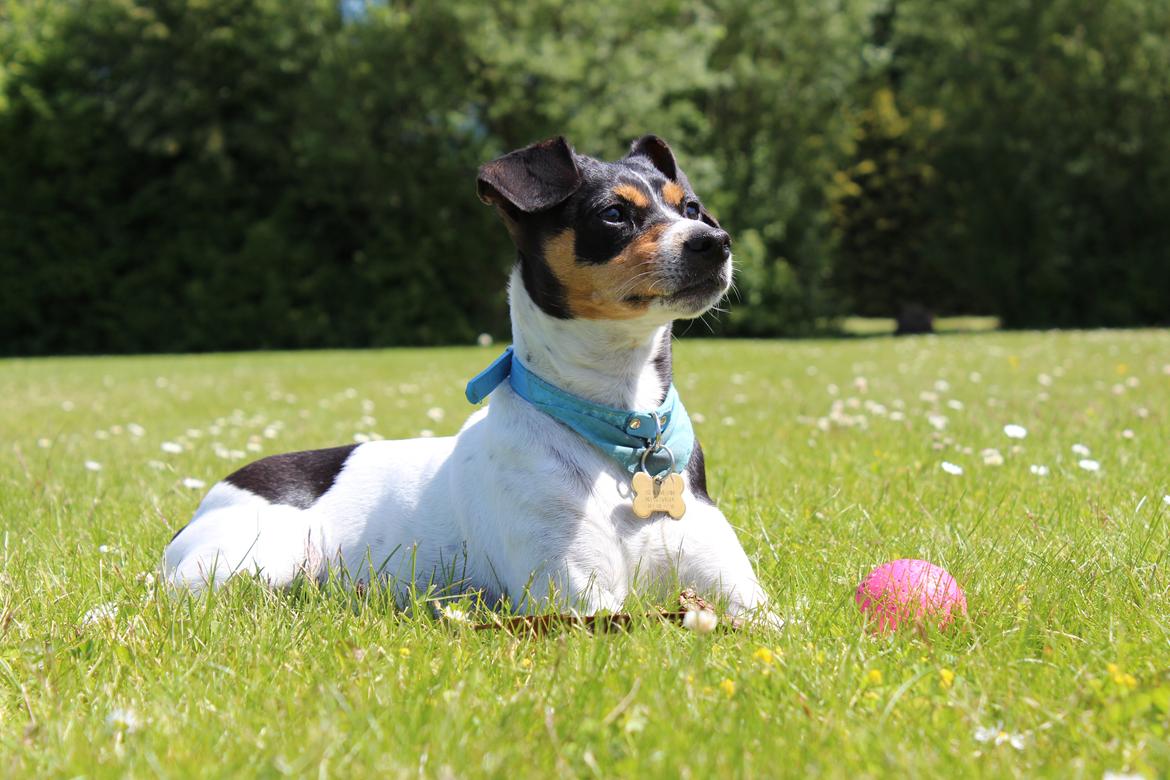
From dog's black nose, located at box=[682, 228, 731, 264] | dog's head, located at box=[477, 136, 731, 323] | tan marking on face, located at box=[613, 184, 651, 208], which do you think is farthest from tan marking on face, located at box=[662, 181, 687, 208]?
dog's black nose, located at box=[682, 228, 731, 264]

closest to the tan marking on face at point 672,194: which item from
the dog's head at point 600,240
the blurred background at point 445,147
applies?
the dog's head at point 600,240

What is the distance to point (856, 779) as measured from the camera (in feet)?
6.06

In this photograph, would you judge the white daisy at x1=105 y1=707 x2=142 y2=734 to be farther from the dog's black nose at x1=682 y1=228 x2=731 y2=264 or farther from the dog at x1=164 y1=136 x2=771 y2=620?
the dog's black nose at x1=682 y1=228 x2=731 y2=264

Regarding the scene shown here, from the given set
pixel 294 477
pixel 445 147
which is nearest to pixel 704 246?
pixel 294 477

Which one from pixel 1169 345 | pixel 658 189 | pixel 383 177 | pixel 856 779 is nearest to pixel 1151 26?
pixel 1169 345

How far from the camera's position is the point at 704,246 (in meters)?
3.14

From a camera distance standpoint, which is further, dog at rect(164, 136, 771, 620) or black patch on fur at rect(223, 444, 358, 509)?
black patch on fur at rect(223, 444, 358, 509)

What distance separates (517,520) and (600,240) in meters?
0.94

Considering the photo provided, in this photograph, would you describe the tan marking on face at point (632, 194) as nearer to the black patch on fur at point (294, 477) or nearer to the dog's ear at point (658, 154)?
the dog's ear at point (658, 154)

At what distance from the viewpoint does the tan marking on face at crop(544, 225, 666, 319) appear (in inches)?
122

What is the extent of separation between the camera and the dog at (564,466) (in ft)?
9.93

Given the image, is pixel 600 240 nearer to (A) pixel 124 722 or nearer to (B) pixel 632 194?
(B) pixel 632 194

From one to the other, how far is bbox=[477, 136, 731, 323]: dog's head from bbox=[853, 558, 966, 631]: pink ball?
98 centimetres

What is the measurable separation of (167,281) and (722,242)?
25.3 meters
